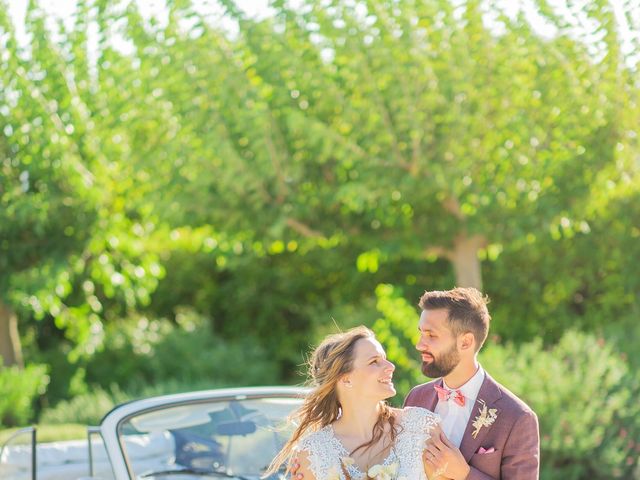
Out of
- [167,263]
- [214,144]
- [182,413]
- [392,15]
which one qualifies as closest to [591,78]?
[392,15]

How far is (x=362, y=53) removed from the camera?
8.05 metres

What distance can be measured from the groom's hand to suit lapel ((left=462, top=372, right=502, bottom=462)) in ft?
0.16

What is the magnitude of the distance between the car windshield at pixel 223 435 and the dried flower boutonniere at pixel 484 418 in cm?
175

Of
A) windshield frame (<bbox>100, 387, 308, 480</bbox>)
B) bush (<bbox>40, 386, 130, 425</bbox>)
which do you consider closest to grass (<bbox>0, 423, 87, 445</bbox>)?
bush (<bbox>40, 386, 130, 425</bbox>)

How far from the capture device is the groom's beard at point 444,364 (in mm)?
3213

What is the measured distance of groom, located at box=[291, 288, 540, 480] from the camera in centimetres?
317

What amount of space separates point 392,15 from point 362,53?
389 millimetres

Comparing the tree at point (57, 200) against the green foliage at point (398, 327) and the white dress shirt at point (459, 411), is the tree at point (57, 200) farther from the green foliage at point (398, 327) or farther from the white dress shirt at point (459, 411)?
the white dress shirt at point (459, 411)

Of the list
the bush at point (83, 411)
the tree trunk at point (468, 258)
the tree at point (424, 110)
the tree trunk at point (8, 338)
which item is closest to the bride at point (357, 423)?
the tree at point (424, 110)

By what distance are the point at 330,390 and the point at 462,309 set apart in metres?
0.53

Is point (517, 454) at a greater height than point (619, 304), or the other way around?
point (517, 454)

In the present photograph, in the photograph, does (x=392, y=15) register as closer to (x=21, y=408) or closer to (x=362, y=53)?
(x=362, y=53)

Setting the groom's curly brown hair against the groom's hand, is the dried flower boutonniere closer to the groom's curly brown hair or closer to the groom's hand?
the groom's hand

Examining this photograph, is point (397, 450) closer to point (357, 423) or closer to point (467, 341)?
point (357, 423)
